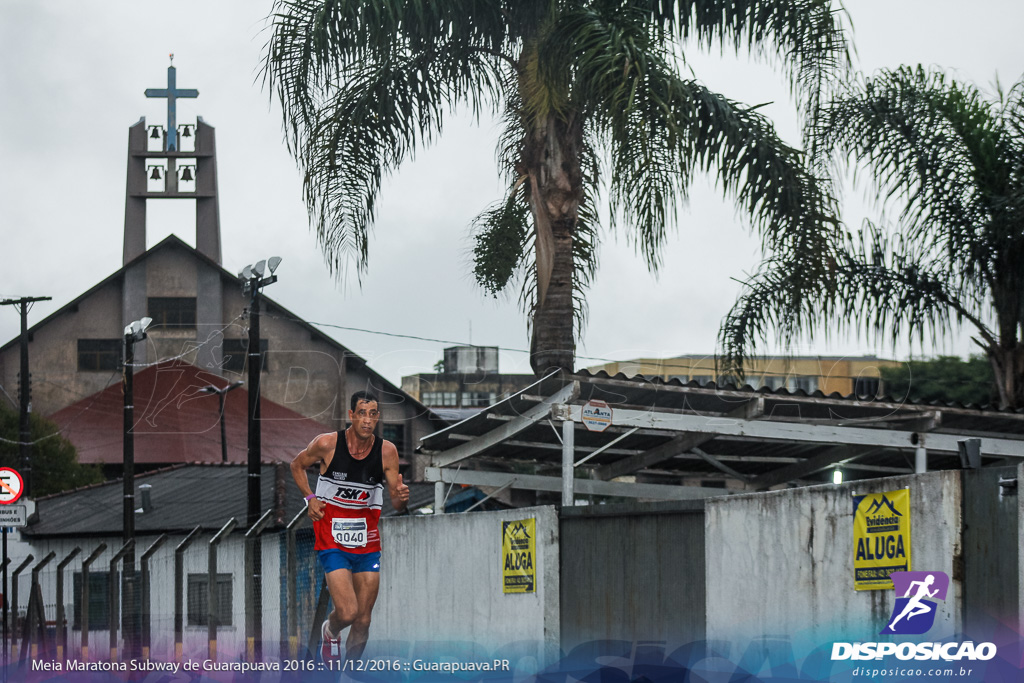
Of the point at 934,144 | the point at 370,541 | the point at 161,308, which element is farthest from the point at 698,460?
the point at 161,308

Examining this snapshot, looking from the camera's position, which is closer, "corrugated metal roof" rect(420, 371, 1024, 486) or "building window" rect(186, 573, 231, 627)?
"corrugated metal roof" rect(420, 371, 1024, 486)

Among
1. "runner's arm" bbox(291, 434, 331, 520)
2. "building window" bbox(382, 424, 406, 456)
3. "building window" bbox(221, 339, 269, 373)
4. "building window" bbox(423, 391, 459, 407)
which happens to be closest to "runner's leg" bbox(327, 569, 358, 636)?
"runner's arm" bbox(291, 434, 331, 520)

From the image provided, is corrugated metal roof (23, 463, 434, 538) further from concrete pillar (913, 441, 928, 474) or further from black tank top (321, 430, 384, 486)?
black tank top (321, 430, 384, 486)

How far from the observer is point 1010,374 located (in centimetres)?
1652

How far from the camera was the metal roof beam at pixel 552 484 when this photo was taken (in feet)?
52.4

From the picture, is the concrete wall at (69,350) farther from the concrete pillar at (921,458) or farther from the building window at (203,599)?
the concrete pillar at (921,458)

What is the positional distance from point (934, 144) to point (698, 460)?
486cm

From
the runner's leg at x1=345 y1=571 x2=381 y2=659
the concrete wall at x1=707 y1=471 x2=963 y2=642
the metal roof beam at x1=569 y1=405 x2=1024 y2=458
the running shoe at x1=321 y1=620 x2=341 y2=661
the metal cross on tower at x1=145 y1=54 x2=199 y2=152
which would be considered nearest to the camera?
the concrete wall at x1=707 y1=471 x2=963 y2=642

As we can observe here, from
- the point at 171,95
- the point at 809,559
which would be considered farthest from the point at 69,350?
the point at 809,559

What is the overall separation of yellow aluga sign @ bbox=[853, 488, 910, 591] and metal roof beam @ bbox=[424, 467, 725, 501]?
7.52 m

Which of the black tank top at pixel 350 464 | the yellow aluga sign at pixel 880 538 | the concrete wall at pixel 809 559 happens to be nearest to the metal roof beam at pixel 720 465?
the concrete wall at pixel 809 559

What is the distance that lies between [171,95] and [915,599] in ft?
165

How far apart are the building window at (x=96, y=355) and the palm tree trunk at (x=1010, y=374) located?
38.6m

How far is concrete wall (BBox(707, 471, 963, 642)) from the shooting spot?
7465 millimetres
